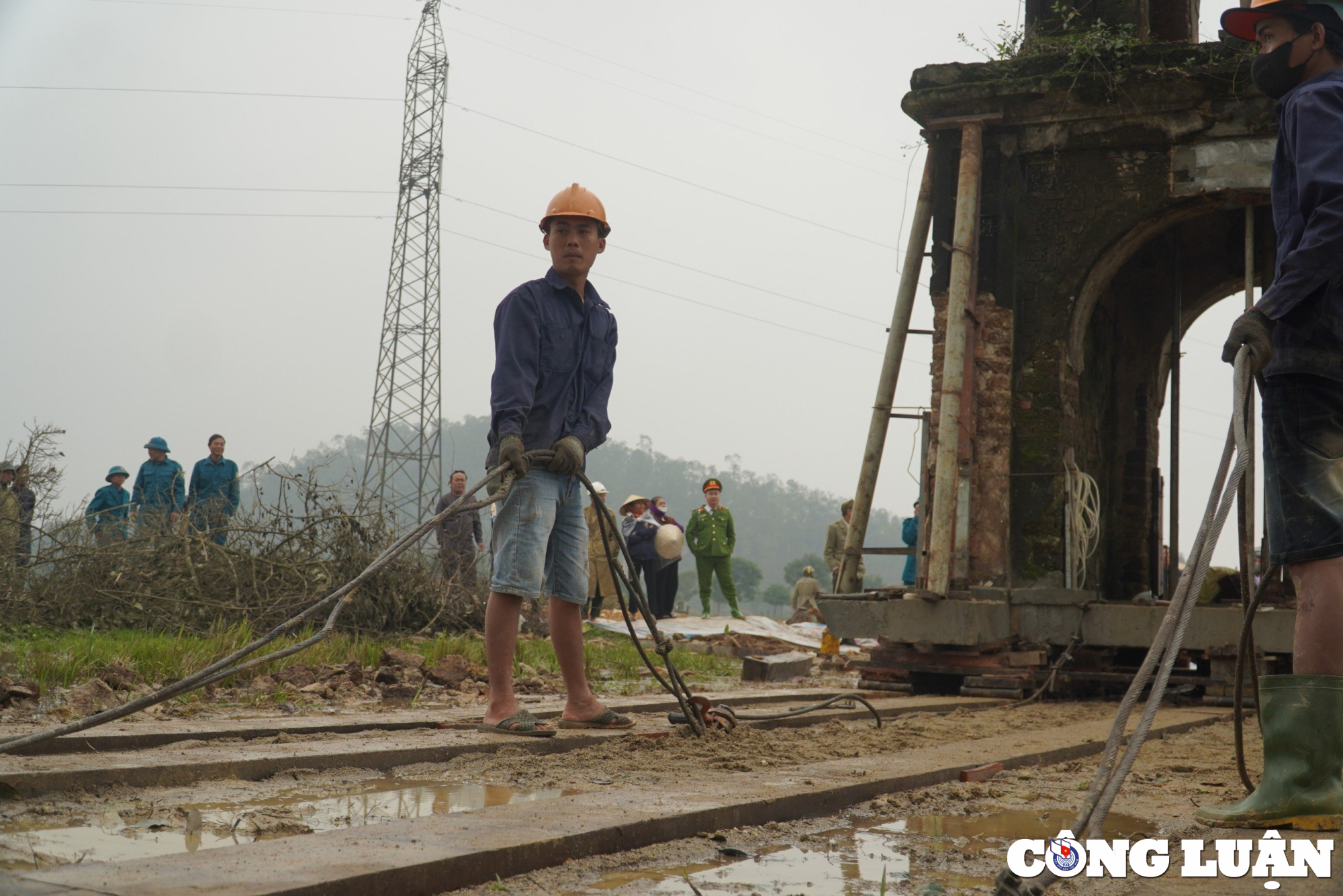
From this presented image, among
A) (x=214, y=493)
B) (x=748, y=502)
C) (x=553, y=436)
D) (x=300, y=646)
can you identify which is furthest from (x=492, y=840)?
(x=748, y=502)

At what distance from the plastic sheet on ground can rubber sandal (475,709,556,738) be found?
8218mm

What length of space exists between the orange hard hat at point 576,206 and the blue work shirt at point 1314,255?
2623 mm

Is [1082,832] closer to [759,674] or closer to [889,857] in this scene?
[889,857]

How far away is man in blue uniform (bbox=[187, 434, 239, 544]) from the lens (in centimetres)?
976

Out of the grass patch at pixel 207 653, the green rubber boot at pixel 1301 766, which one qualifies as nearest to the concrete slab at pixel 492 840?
the green rubber boot at pixel 1301 766

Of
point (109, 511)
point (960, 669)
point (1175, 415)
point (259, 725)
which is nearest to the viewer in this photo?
point (259, 725)

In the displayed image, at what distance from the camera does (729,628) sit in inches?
559

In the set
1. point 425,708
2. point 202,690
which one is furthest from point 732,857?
point 202,690

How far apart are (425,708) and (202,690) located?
3.54 ft

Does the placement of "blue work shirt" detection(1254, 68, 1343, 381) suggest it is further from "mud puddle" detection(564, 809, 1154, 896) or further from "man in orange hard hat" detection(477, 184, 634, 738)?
"man in orange hard hat" detection(477, 184, 634, 738)

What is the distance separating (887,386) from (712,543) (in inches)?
346

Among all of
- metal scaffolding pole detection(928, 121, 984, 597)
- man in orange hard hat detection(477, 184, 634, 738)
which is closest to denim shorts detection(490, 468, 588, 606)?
man in orange hard hat detection(477, 184, 634, 738)

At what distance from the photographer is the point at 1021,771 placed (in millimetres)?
4281

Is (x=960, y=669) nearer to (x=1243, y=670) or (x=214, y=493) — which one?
(x=1243, y=670)
